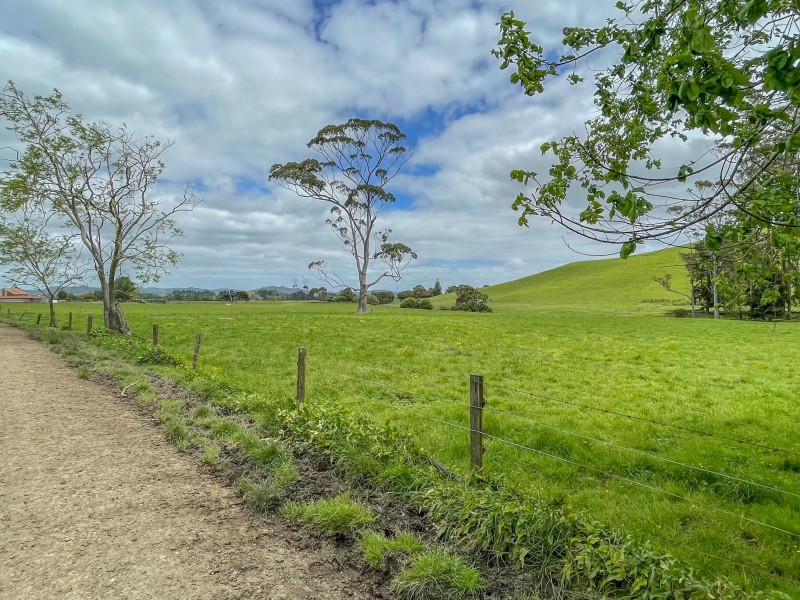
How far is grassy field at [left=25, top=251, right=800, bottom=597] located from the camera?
17.2ft

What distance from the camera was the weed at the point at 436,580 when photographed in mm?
3889

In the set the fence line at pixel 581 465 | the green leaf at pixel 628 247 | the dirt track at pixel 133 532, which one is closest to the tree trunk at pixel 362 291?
the fence line at pixel 581 465

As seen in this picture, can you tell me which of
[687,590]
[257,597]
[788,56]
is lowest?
[257,597]

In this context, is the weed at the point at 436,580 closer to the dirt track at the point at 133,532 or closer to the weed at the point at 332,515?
the dirt track at the point at 133,532

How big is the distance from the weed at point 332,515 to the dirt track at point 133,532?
7.0 inches

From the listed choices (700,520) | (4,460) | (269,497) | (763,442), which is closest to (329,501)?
(269,497)

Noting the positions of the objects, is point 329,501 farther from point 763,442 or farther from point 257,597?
point 763,442

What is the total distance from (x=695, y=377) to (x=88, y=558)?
53.3 feet

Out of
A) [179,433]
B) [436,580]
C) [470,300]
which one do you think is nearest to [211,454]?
[179,433]

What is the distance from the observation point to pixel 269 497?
5492 mm

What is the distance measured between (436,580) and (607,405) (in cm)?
860

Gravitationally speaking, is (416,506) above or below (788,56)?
below

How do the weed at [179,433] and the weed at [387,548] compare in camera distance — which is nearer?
the weed at [387,548]

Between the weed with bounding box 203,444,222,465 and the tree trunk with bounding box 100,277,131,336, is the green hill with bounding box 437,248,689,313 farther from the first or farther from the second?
the weed with bounding box 203,444,222,465
